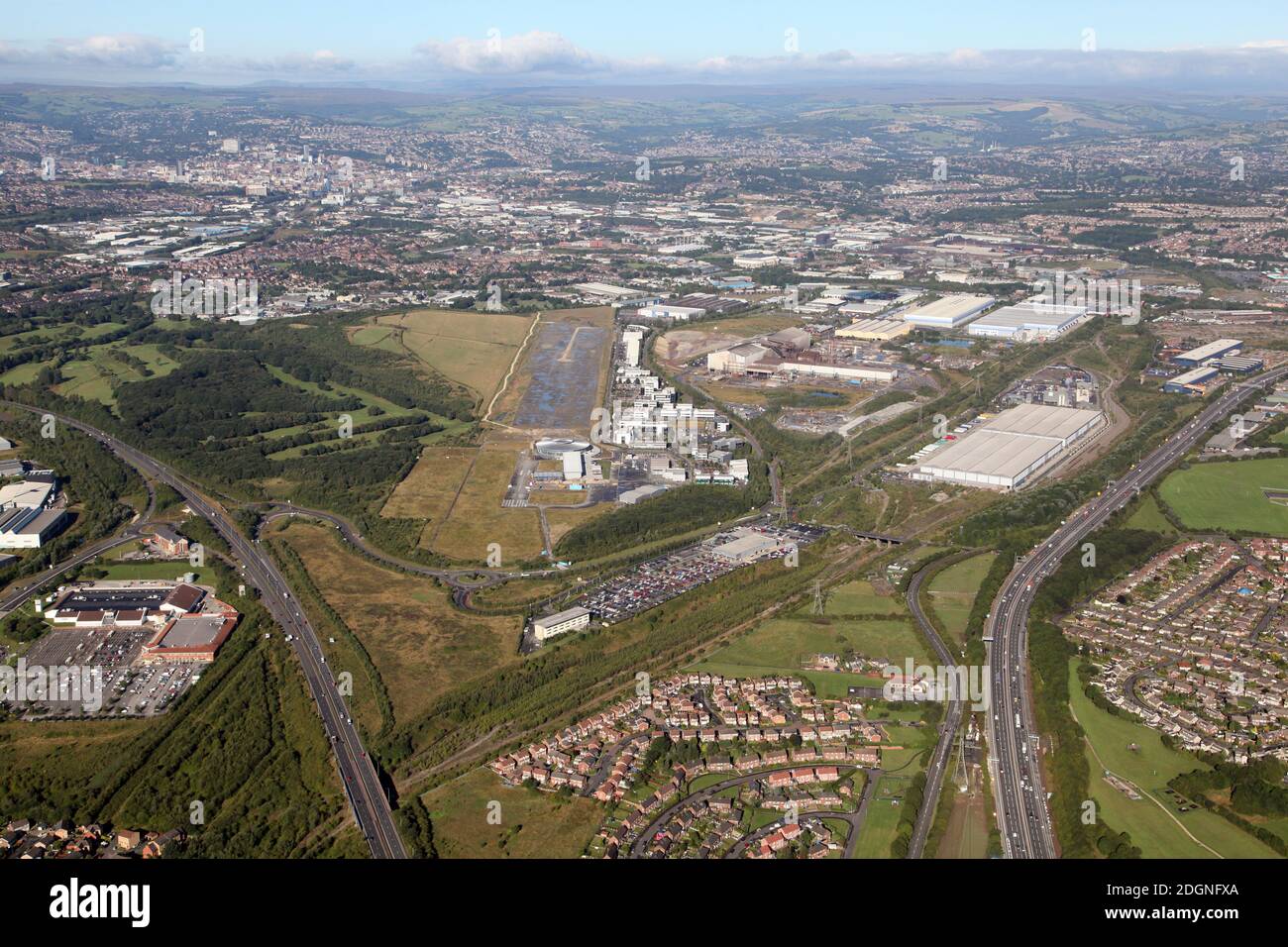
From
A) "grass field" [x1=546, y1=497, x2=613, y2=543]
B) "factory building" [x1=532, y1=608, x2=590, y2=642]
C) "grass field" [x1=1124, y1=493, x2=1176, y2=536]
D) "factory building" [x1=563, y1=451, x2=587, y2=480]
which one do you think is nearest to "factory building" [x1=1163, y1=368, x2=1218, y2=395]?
"grass field" [x1=1124, y1=493, x2=1176, y2=536]

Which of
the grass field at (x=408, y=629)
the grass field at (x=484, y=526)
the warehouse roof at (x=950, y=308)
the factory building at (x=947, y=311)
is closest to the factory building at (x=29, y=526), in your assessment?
the grass field at (x=408, y=629)

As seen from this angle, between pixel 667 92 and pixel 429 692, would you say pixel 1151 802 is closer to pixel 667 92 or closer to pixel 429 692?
pixel 429 692

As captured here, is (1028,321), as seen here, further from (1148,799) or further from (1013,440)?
(1148,799)

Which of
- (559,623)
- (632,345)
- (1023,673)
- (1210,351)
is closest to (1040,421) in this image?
(1210,351)

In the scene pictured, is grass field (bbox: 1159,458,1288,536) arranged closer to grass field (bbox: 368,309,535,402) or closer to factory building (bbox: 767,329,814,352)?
factory building (bbox: 767,329,814,352)

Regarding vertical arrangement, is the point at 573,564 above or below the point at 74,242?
below
